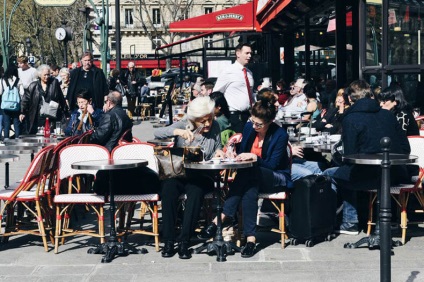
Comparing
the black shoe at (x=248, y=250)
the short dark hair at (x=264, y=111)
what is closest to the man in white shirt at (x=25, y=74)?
the short dark hair at (x=264, y=111)

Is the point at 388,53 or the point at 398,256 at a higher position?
the point at 388,53

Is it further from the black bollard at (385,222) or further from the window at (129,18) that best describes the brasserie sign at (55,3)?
the window at (129,18)

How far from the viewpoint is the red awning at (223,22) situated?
72.5 feet

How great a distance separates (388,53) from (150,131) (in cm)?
1294

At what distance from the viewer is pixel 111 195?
8.66 m

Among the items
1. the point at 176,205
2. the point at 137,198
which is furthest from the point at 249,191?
the point at 137,198

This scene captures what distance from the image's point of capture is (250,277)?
7.70 m

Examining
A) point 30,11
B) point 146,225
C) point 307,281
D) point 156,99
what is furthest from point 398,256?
point 30,11

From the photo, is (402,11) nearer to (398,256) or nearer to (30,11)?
(398,256)

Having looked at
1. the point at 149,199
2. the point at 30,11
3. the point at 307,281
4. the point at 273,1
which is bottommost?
the point at 307,281

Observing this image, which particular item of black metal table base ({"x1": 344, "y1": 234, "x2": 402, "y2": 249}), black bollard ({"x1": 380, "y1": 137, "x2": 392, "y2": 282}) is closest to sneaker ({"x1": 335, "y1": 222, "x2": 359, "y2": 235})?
black metal table base ({"x1": 344, "y1": 234, "x2": 402, "y2": 249})

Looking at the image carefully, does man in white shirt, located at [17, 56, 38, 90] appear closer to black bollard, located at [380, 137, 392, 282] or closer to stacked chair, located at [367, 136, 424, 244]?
stacked chair, located at [367, 136, 424, 244]

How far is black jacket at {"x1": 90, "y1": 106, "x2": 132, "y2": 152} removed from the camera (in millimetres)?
10477

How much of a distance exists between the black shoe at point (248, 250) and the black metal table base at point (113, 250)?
0.96 meters
